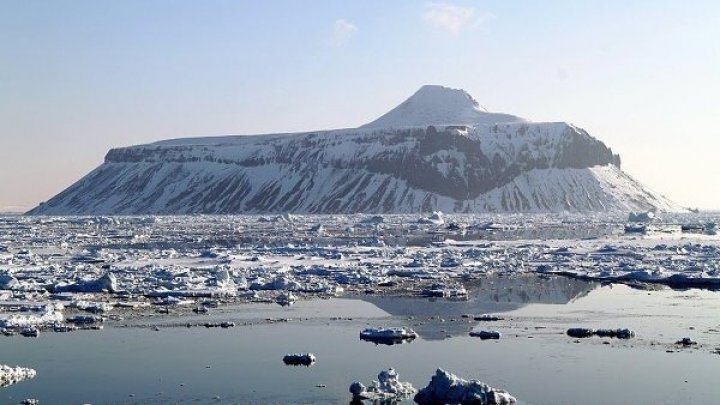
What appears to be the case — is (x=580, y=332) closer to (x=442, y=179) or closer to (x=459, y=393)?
(x=459, y=393)

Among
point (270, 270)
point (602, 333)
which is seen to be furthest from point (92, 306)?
point (602, 333)

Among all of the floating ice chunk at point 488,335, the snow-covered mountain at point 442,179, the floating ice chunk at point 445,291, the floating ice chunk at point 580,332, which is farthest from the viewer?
the snow-covered mountain at point 442,179

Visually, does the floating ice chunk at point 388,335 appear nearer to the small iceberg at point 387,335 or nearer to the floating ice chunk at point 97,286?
the small iceberg at point 387,335

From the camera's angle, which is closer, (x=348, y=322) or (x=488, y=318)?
(x=348, y=322)

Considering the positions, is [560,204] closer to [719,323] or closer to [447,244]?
[447,244]

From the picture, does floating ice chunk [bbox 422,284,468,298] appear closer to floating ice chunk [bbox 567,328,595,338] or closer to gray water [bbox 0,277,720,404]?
gray water [bbox 0,277,720,404]

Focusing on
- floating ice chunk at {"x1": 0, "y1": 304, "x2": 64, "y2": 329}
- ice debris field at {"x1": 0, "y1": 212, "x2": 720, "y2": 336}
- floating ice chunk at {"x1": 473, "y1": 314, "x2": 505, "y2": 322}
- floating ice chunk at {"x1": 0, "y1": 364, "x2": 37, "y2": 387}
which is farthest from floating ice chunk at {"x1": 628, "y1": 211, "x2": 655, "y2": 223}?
floating ice chunk at {"x1": 0, "y1": 364, "x2": 37, "y2": 387}

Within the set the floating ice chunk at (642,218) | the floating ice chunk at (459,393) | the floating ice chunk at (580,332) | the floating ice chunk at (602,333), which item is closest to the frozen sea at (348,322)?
the floating ice chunk at (602,333)
